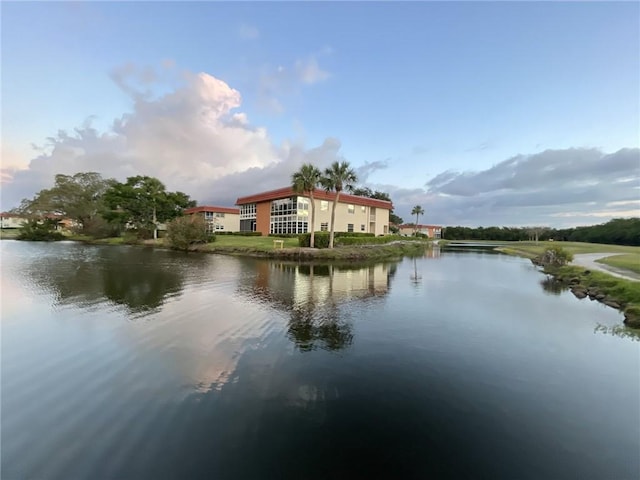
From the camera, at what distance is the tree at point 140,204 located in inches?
1922

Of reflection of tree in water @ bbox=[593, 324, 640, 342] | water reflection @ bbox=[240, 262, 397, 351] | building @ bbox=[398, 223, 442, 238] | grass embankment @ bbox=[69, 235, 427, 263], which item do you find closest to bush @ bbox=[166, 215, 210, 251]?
grass embankment @ bbox=[69, 235, 427, 263]

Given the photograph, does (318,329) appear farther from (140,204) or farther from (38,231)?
(38,231)

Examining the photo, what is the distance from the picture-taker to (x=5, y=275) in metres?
16.3

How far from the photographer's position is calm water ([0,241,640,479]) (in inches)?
155

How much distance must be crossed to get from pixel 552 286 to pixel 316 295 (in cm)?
1467

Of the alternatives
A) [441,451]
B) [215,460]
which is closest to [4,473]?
[215,460]

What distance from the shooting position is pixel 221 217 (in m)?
61.2

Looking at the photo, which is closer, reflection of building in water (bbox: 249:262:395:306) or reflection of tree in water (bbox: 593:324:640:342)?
reflection of tree in water (bbox: 593:324:640:342)

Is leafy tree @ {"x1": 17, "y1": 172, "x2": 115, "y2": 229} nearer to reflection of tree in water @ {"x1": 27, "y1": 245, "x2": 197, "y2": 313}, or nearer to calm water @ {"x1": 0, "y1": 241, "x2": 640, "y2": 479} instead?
reflection of tree in water @ {"x1": 27, "y1": 245, "x2": 197, "y2": 313}

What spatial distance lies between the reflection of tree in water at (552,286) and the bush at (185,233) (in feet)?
114

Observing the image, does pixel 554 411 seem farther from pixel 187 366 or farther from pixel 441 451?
pixel 187 366

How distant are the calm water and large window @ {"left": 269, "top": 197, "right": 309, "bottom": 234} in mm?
32123

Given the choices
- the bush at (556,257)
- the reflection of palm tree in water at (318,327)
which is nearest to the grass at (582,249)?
the bush at (556,257)

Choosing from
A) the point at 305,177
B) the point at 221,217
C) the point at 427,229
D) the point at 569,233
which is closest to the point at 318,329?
the point at 305,177
